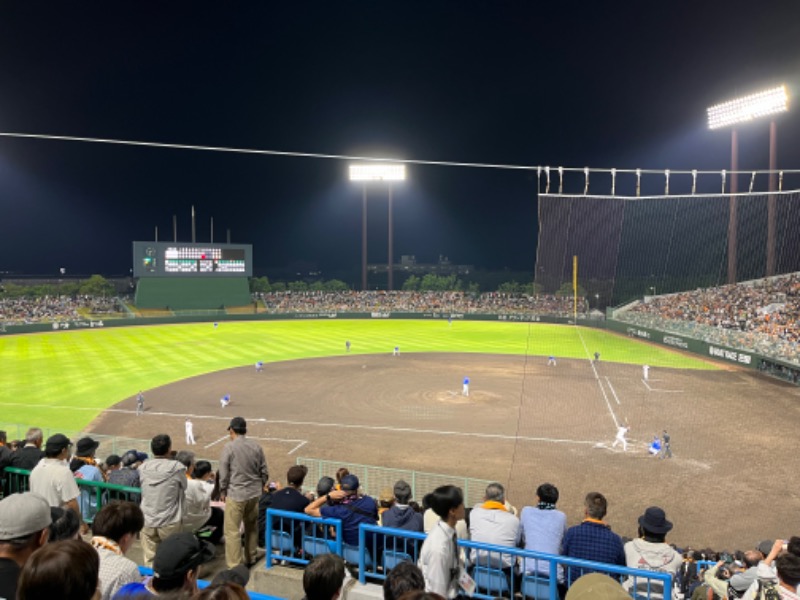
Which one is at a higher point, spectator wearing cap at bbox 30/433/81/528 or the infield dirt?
spectator wearing cap at bbox 30/433/81/528

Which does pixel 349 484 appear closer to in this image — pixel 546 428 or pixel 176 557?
pixel 176 557

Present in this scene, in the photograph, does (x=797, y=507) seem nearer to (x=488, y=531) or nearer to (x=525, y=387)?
(x=488, y=531)

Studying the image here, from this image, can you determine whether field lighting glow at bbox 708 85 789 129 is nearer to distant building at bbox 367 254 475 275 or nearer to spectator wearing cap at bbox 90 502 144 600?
spectator wearing cap at bbox 90 502 144 600

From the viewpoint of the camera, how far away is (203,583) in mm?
4426

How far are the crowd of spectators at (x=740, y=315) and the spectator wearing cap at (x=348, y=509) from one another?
30.5 meters

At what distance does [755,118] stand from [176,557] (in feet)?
187

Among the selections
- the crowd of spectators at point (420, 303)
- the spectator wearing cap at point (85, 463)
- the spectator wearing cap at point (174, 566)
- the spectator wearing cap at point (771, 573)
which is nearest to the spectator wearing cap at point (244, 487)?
the spectator wearing cap at point (85, 463)

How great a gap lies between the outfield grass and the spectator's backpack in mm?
22554

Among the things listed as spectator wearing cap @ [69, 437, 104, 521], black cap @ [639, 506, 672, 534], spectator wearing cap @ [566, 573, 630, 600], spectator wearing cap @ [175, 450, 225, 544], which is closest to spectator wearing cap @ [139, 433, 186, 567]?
spectator wearing cap @ [175, 450, 225, 544]

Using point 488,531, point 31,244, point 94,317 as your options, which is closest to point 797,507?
point 488,531

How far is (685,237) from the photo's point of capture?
54.6m

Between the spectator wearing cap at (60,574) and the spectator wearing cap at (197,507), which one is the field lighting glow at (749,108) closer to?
the spectator wearing cap at (197,507)

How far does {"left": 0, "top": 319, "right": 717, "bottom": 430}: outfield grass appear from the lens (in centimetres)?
2629

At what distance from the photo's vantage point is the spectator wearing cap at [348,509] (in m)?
6.41
